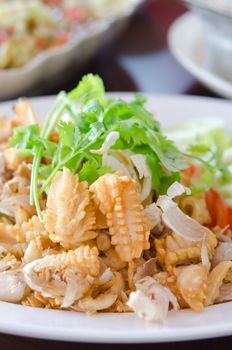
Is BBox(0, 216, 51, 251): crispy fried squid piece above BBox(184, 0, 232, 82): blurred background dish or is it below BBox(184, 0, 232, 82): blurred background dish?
above

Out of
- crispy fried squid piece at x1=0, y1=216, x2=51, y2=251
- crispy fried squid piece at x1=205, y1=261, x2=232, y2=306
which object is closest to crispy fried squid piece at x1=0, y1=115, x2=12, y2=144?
crispy fried squid piece at x1=0, y1=216, x2=51, y2=251

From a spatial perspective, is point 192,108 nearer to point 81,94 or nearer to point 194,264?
point 81,94

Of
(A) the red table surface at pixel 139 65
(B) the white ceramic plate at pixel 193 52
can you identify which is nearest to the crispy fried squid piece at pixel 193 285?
(B) the white ceramic plate at pixel 193 52

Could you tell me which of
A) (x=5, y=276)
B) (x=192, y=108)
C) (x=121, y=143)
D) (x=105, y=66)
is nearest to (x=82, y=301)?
(x=5, y=276)

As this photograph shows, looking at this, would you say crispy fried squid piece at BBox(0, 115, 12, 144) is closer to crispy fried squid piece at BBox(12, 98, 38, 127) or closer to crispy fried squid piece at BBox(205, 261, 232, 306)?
crispy fried squid piece at BBox(12, 98, 38, 127)

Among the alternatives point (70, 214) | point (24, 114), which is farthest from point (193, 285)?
point (24, 114)

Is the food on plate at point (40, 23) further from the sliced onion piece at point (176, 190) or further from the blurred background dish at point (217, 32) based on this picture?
the sliced onion piece at point (176, 190)
